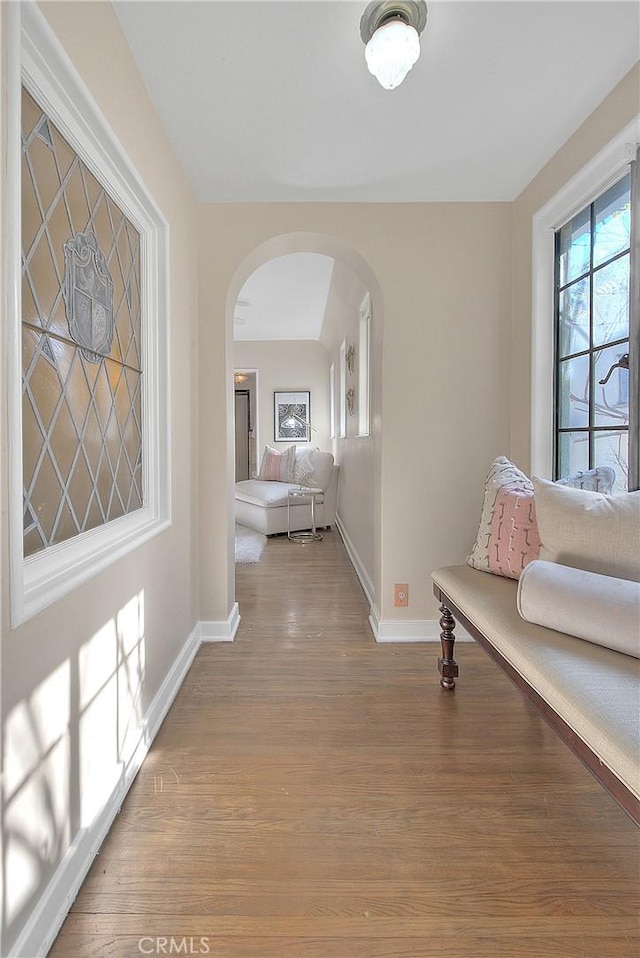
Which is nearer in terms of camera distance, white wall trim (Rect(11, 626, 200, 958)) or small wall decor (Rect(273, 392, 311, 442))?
white wall trim (Rect(11, 626, 200, 958))

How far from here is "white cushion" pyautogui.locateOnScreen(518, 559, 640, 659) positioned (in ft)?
4.08

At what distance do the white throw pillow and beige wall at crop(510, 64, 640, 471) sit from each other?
974 millimetres

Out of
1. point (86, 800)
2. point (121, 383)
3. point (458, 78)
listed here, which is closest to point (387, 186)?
point (458, 78)

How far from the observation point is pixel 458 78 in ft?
5.77

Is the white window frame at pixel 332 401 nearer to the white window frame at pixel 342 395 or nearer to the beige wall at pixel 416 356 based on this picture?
the white window frame at pixel 342 395

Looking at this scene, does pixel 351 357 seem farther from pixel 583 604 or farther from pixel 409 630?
pixel 583 604

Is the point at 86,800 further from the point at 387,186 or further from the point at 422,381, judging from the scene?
the point at 387,186

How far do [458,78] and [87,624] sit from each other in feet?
7.12

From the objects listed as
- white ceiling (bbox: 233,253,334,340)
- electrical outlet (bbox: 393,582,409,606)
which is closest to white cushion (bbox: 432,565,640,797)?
electrical outlet (bbox: 393,582,409,606)

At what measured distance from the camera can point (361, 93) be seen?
182 cm

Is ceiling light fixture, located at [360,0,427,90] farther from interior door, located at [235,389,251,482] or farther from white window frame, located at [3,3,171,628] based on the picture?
interior door, located at [235,389,251,482]

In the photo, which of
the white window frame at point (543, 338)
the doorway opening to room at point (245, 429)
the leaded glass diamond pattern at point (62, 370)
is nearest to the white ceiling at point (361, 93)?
the white window frame at point (543, 338)

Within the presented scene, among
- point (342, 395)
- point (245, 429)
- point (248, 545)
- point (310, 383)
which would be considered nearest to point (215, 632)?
point (248, 545)

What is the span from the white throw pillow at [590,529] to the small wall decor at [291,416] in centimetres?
599
